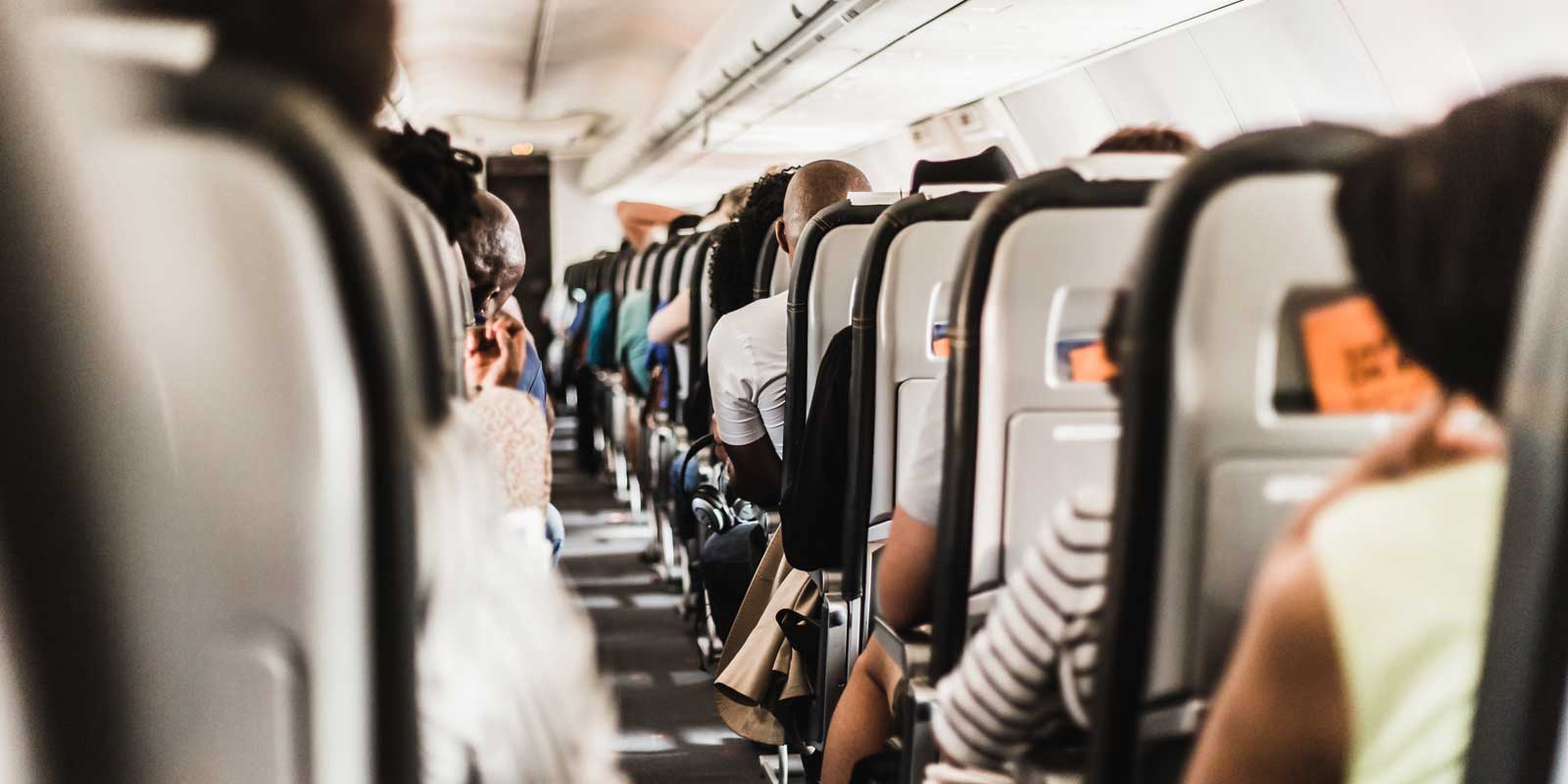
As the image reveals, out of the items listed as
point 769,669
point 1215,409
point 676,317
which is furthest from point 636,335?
point 1215,409

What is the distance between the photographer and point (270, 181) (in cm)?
74

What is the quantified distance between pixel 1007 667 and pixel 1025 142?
25.6 ft

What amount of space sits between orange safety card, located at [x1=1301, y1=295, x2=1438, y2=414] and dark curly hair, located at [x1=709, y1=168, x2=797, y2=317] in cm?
322

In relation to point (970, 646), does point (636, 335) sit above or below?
above

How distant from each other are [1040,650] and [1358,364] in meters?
0.60

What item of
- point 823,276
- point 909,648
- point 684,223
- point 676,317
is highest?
point 684,223

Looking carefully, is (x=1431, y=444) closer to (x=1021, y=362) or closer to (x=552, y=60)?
(x=1021, y=362)

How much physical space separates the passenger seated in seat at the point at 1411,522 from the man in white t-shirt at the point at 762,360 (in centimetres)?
258

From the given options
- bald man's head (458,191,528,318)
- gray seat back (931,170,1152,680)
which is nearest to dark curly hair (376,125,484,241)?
bald man's head (458,191,528,318)

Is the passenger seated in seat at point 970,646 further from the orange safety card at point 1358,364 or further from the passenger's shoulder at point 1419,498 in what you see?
the passenger's shoulder at point 1419,498

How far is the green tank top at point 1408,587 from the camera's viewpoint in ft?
3.29

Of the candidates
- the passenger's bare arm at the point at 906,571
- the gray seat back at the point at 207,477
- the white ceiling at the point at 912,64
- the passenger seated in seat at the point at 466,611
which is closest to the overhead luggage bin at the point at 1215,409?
the passenger seated in seat at the point at 466,611

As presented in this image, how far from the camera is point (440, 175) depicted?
150cm

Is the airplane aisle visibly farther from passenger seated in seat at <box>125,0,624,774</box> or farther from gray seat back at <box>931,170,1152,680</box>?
passenger seated in seat at <box>125,0,624,774</box>
